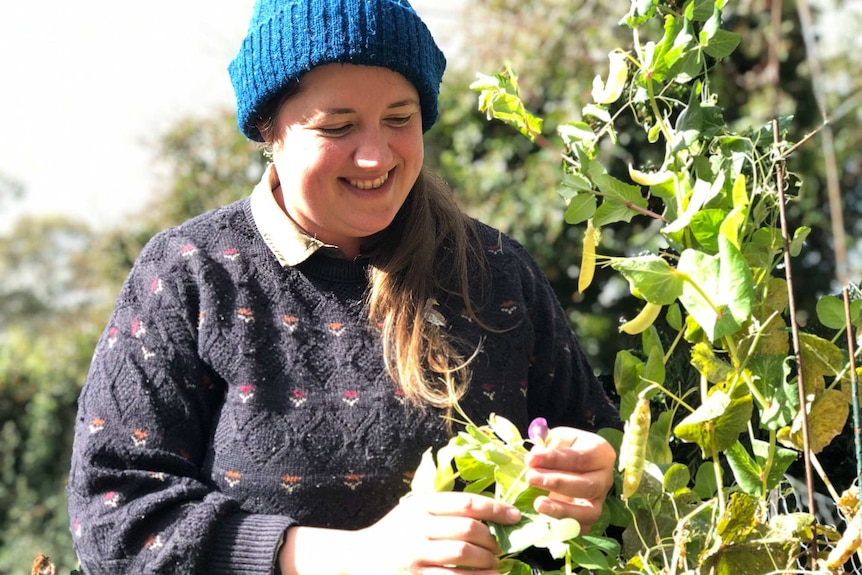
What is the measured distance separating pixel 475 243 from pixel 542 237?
3.52 m

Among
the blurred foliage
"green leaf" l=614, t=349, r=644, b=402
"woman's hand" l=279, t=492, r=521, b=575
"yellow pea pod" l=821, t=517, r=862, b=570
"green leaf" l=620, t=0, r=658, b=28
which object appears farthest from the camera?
the blurred foliage

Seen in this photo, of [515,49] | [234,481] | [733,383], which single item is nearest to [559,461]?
[733,383]

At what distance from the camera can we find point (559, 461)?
1295 mm

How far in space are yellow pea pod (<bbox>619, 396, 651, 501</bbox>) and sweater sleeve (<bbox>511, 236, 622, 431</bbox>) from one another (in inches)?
17.7

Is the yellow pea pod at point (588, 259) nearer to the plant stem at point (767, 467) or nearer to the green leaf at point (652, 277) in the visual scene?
the green leaf at point (652, 277)

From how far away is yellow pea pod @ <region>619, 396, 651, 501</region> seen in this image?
126cm

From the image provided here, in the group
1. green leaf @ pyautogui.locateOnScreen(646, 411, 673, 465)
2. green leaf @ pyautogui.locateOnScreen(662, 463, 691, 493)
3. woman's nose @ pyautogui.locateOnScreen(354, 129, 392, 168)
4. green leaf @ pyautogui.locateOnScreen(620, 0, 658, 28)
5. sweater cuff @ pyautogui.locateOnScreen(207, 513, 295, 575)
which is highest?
green leaf @ pyautogui.locateOnScreen(620, 0, 658, 28)

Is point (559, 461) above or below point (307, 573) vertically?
above

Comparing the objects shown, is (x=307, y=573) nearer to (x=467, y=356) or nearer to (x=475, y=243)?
(x=467, y=356)

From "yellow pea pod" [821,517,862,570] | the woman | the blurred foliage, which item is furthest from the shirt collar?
the blurred foliage

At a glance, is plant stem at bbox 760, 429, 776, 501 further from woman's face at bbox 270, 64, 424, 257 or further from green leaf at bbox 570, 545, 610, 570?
woman's face at bbox 270, 64, 424, 257

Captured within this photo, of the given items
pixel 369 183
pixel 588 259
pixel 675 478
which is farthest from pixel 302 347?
pixel 675 478

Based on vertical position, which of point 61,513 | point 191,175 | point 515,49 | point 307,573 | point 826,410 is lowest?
point 61,513

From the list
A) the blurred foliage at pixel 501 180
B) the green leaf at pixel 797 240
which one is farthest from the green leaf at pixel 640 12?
the blurred foliage at pixel 501 180
